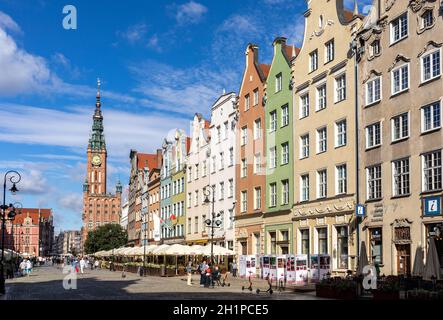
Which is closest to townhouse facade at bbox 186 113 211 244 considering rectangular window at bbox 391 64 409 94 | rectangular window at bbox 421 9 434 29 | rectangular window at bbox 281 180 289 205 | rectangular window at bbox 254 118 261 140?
rectangular window at bbox 254 118 261 140

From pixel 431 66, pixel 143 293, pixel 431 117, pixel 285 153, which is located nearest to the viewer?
pixel 143 293

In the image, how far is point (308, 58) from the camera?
44656 millimetres

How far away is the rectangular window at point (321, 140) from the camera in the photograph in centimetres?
4220

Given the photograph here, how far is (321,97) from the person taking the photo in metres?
43.0

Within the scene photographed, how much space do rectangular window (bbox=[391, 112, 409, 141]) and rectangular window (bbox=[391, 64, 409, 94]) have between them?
143 cm

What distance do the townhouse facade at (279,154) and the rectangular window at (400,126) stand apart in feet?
38.3

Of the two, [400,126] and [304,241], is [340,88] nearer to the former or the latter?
[400,126]

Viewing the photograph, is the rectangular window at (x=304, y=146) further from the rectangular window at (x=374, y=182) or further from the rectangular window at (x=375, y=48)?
the rectangular window at (x=375, y=48)

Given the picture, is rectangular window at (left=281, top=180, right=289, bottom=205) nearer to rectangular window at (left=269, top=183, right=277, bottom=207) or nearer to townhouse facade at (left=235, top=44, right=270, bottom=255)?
rectangular window at (left=269, top=183, right=277, bottom=207)

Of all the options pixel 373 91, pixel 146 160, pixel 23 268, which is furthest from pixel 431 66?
pixel 146 160

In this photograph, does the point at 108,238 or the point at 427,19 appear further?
the point at 108,238

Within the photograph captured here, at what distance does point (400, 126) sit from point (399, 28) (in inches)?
213

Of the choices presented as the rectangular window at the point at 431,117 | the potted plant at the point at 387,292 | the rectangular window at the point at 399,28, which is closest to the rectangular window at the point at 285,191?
the rectangular window at the point at 399,28
